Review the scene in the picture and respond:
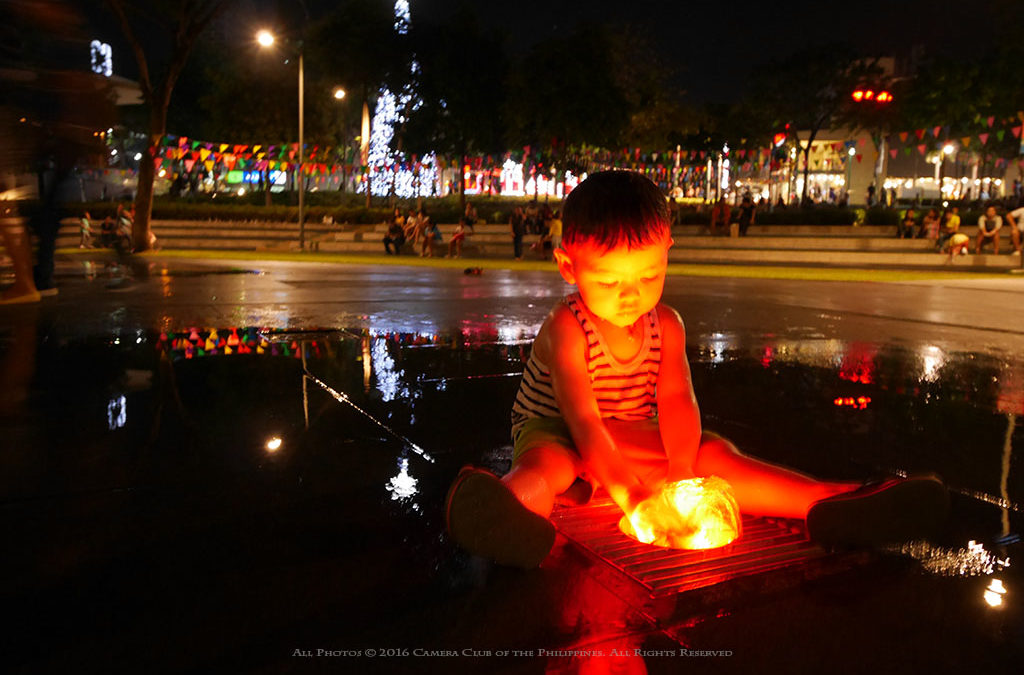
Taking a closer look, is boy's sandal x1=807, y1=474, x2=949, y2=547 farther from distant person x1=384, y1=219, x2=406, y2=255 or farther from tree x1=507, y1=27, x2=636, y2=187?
tree x1=507, y1=27, x2=636, y2=187

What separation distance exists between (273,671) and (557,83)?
31.5 m

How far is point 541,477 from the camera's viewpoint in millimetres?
2676

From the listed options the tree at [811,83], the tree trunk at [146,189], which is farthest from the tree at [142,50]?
the tree at [811,83]

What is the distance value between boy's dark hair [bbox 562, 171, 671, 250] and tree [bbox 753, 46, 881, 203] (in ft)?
147

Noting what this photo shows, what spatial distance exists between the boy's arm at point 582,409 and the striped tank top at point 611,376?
5 cm

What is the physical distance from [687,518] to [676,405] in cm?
43

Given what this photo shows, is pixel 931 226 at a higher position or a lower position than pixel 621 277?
higher

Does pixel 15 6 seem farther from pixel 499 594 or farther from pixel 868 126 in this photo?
pixel 868 126

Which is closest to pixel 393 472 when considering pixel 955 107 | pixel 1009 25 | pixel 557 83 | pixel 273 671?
pixel 273 671

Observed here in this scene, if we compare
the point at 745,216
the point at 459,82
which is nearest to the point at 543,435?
the point at 745,216

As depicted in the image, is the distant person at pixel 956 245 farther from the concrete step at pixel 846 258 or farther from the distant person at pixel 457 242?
the distant person at pixel 457 242

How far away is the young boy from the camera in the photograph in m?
2.49

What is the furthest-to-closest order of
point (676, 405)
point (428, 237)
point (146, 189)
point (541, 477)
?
point (428, 237)
point (146, 189)
point (676, 405)
point (541, 477)

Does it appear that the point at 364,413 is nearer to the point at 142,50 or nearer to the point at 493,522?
the point at 493,522
